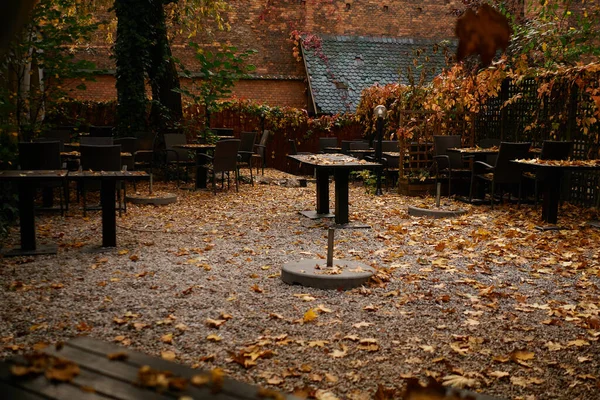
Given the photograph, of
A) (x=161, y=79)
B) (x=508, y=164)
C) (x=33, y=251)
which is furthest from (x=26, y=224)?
(x=161, y=79)

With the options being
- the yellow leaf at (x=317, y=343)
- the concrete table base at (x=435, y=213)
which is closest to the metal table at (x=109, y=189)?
the yellow leaf at (x=317, y=343)

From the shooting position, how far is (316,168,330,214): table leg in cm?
985

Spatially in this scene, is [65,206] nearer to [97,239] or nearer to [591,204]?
[97,239]

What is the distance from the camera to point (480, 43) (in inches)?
48.2

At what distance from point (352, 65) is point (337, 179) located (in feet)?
53.1

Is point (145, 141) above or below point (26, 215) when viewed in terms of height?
above

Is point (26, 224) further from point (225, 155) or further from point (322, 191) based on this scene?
point (225, 155)

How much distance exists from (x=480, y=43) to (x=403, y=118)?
12.3 meters

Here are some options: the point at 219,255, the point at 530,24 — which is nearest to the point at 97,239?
the point at 219,255

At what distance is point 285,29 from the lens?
25359 millimetres

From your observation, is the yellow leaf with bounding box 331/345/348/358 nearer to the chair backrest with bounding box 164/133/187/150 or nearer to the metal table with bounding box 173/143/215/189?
the metal table with bounding box 173/143/215/189

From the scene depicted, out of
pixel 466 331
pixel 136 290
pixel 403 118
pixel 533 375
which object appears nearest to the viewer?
pixel 533 375

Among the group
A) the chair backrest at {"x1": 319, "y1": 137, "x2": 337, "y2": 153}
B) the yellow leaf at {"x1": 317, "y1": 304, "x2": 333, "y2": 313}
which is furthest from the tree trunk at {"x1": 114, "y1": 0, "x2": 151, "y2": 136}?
the yellow leaf at {"x1": 317, "y1": 304, "x2": 333, "y2": 313}

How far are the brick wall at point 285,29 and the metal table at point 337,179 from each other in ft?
48.8
